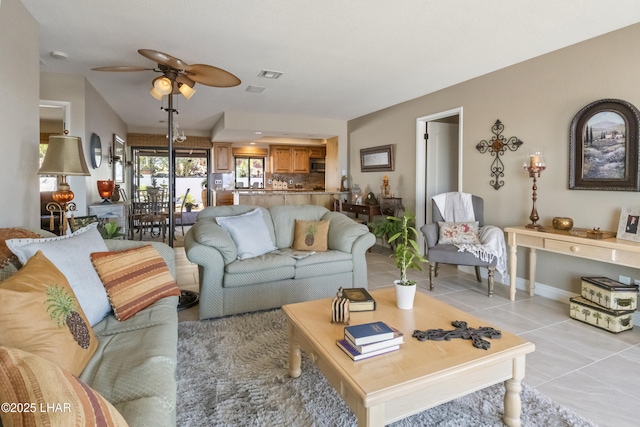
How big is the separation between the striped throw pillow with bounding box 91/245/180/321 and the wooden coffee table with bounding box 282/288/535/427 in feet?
2.70

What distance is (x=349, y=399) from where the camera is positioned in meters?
1.30

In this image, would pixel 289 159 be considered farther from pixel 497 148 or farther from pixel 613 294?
pixel 613 294

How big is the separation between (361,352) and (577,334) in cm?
221

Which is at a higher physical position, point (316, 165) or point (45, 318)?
point (316, 165)

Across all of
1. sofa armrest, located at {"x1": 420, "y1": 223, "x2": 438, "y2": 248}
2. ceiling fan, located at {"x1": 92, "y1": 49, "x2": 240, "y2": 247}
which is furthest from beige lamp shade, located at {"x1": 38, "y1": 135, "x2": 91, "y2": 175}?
sofa armrest, located at {"x1": 420, "y1": 223, "x2": 438, "y2": 248}

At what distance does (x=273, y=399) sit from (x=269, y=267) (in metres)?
1.25

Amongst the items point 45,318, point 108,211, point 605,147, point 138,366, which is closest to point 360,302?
point 138,366

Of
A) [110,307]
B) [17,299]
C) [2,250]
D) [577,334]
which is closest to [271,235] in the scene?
[110,307]

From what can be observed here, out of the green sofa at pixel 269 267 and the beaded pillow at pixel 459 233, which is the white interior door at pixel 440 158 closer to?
the beaded pillow at pixel 459 233

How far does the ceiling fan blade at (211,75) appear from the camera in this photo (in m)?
2.86

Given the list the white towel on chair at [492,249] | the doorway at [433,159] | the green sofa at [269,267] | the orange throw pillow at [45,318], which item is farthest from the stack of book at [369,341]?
the doorway at [433,159]

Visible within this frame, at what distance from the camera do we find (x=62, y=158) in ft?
8.19

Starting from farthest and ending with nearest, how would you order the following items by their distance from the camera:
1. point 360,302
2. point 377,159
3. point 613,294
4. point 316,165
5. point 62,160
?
1. point 316,165
2. point 377,159
3. point 613,294
4. point 62,160
5. point 360,302

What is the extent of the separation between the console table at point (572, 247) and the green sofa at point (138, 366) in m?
3.07
